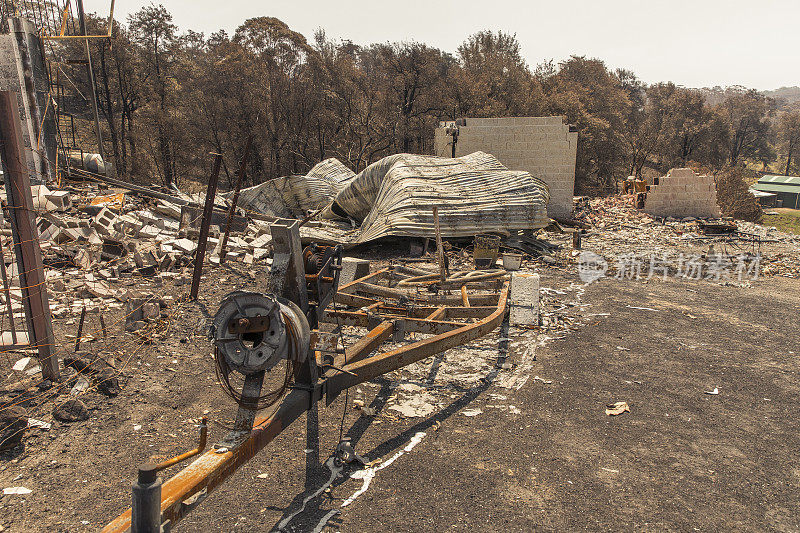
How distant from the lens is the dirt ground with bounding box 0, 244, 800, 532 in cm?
318

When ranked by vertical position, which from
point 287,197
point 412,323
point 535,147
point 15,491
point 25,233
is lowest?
point 15,491

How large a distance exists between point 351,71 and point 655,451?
30324 millimetres

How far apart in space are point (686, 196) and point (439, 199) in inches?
529

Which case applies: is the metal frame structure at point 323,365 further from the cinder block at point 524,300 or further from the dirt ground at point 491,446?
the dirt ground at point 491,446

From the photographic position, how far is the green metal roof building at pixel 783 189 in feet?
126

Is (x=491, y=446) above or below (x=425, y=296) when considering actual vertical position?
below

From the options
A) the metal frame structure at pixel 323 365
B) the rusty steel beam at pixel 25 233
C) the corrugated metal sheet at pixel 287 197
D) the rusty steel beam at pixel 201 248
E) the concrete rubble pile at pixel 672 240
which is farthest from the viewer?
the corrugated metal sheet at pixel 287 197

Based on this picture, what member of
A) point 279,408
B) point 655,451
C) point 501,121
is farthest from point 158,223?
point 501,121

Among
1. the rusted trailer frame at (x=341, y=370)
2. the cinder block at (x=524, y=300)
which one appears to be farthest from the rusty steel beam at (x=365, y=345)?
the cinder block at (x=524, y=300)

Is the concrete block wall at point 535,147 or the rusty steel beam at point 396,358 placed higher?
the concrete block wall at point 535,147

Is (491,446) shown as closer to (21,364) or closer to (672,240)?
(21,364)

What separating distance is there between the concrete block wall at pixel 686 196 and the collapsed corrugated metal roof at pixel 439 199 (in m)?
8.78

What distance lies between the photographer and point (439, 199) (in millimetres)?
12320

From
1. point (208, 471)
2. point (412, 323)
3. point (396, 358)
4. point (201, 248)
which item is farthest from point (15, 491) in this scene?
point (201, 248)
